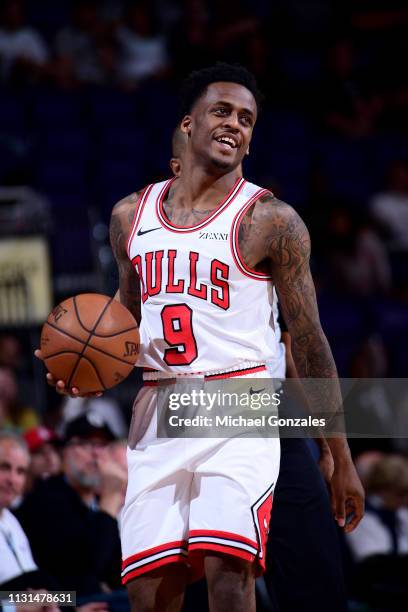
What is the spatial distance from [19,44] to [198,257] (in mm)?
6930

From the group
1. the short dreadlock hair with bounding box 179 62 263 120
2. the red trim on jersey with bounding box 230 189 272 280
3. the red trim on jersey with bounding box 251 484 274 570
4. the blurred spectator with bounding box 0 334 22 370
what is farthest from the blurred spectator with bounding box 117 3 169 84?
the red trim on jersey with bounding box 251 484 274 570

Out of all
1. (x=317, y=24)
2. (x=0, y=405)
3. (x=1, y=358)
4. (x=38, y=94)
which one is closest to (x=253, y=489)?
(x=0, y=405)

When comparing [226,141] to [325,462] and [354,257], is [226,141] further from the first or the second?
[354,257]

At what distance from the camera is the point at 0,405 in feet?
23.8

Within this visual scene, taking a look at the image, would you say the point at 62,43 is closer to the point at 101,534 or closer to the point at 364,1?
the point at 364,1

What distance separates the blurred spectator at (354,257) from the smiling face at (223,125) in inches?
222

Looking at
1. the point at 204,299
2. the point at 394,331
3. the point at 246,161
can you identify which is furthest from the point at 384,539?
the point at 246,161

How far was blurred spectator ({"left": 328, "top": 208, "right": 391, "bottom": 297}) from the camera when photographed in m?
9.54

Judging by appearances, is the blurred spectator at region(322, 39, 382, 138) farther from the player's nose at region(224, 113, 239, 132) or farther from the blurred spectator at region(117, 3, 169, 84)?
the player's nose at region(224, 113, 239, 132)

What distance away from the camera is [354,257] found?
9.58 meters

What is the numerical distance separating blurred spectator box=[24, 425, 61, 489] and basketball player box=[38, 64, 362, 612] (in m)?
2.66

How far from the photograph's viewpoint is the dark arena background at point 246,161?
8.09 metres

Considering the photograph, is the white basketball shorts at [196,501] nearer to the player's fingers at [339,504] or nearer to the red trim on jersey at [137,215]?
the player's fingers at [339,504]

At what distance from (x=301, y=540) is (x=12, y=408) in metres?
3.82
